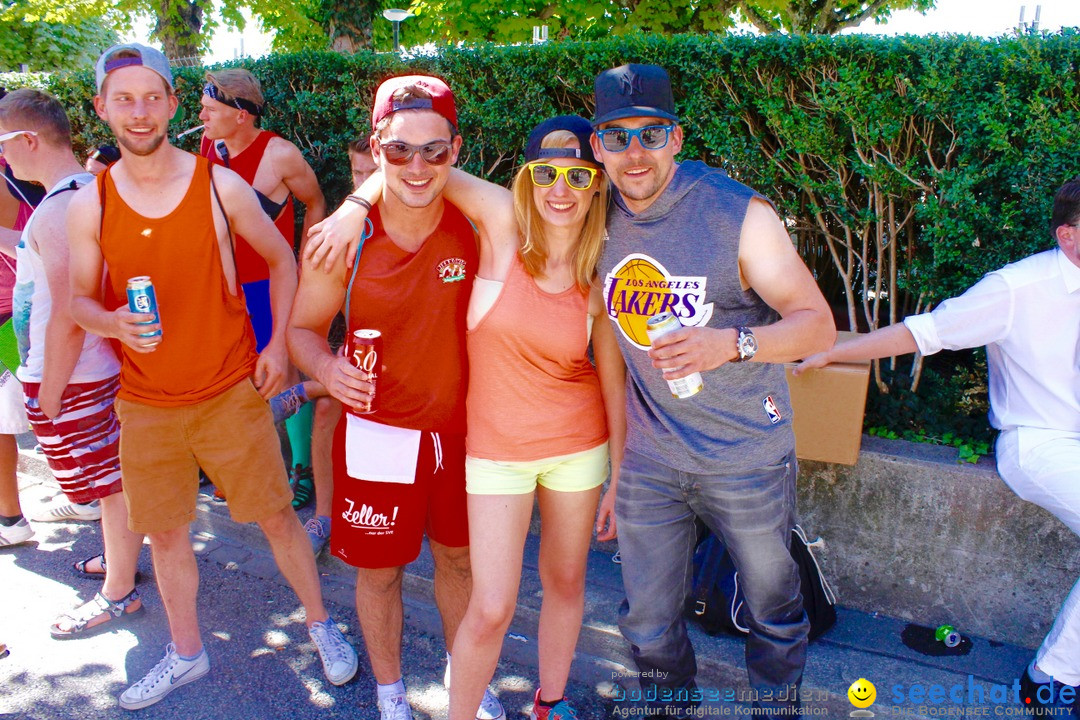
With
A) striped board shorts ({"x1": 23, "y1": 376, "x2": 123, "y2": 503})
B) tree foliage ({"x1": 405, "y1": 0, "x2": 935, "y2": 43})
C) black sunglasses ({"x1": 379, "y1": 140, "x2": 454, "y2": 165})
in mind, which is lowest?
striped board shorts ({"x1": 23, "y1": 376, "x2": 123, "y2": 503})

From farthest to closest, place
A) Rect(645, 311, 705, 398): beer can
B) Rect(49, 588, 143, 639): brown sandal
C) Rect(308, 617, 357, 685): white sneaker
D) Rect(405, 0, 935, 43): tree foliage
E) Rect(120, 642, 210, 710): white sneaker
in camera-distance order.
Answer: Rect(405, 0, 935, 43): tree foliage
Rect(49, 588, 143, 639): brown sandal
Rect(308, 617, 357, 685): white sneaker
Rect(120, 642, 210, 710): white sneaker
Rect(645, 311, 705, 398): beer can

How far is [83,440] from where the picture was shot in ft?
11.7

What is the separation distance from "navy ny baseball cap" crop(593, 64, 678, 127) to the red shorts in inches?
47.6

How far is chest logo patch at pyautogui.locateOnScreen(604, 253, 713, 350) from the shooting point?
2.36 m

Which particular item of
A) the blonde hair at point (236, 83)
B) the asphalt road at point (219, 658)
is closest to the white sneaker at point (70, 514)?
the asphalt road at point (219, 658)

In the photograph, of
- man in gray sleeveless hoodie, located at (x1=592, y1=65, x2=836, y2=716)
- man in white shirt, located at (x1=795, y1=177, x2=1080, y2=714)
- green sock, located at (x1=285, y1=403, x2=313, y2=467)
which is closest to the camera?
man in gray sleeveless hoodie, located at (x1=592, y1=65, x2=836, y2=716)

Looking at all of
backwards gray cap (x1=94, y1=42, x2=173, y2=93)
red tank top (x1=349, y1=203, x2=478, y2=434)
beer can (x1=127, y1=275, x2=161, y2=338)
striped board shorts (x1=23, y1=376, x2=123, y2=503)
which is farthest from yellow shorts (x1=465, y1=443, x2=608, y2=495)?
striped board shorts (x1=23, y1=376, x2=123, y2=503)

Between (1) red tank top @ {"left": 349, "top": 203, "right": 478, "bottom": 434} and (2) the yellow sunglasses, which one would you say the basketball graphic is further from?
(1) red tank top @ {"left": 349, "top": 203, "right": 478, "bottom": 434}

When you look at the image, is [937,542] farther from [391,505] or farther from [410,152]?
[410,152]

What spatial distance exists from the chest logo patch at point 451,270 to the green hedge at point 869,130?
189cm

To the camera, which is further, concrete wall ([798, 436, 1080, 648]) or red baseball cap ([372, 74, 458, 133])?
concrete wall ([798, 436, 1080, 648])

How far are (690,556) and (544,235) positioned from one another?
1.22m

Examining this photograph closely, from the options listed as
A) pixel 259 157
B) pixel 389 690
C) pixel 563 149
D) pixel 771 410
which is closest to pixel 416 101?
pixel 563 149

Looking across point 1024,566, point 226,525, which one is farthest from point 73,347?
point 1024,566
